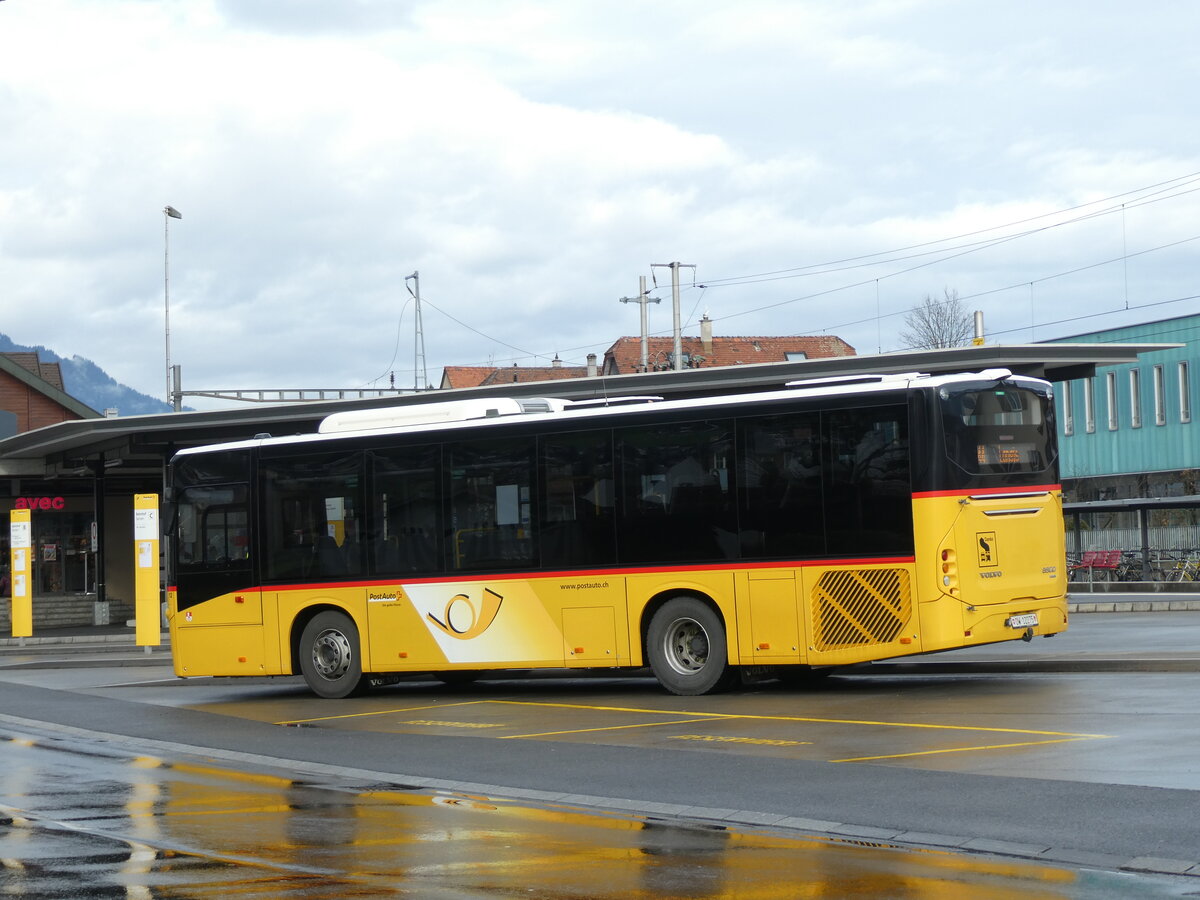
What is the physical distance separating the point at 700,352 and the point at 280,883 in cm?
8398

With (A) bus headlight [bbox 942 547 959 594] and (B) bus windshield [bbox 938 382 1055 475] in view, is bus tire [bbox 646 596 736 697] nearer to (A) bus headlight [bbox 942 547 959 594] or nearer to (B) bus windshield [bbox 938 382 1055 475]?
(A) bus headlight [bbox 942 547 959 594]

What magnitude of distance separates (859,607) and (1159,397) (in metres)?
42.3

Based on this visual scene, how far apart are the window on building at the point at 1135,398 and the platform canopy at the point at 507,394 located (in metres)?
19.3

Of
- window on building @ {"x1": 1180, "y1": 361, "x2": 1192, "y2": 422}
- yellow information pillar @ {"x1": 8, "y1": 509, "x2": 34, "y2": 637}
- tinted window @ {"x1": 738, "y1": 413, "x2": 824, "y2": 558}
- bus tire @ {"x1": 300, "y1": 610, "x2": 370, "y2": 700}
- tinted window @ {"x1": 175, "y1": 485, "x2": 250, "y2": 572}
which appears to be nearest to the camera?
tinted window @ {"x1": 738, "y1": 413, "x2": 824, "y2": 558}

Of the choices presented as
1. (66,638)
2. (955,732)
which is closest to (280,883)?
(955,732)

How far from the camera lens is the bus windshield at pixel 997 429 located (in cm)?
1630

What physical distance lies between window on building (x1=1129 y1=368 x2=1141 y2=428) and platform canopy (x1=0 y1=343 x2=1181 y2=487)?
19.3 m

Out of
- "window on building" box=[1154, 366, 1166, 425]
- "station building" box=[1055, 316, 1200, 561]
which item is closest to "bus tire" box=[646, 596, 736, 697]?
"station building" box=[1055, 316, 1200, 561]

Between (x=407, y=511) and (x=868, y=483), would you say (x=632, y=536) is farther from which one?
(x=407, y=511)

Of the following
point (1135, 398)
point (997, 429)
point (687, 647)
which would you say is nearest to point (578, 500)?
point (687, 647)

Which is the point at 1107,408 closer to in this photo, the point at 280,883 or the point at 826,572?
the point at 826,572

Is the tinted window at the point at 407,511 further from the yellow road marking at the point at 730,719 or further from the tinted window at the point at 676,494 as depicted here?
the tinted window at the point at 676,494

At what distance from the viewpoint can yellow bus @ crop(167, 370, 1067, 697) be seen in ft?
53.5

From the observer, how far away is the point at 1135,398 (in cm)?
5684
